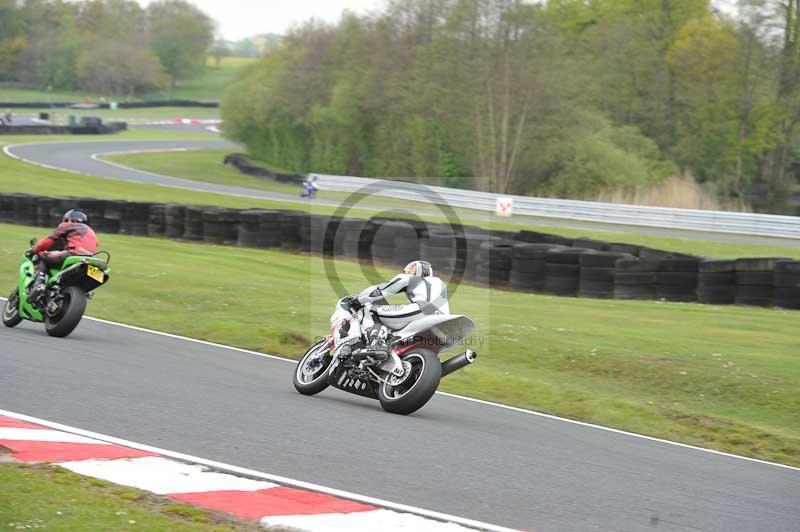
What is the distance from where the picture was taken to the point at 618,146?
157 ft

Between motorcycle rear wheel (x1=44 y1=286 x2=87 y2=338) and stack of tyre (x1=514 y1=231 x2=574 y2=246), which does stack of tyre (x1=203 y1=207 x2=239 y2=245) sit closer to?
stack of tyre (x1=514 y1=231 x2=574 y2=246)

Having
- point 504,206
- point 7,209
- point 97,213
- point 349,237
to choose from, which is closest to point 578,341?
point 349,237

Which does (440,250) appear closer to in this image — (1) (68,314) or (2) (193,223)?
(2) (193,223)

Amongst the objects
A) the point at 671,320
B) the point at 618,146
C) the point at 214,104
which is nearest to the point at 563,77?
the point at 618,146

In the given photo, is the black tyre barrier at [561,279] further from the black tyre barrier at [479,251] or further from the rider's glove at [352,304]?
the rider's glove at [352,304]

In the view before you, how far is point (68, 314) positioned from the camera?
37.1 ft

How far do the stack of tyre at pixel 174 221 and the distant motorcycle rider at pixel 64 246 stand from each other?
1169 cm

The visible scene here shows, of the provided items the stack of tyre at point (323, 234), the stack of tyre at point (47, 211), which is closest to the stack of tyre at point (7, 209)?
the stack of tyre at point (47, 211)

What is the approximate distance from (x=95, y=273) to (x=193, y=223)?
12.1m

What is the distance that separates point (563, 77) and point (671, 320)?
27.9m

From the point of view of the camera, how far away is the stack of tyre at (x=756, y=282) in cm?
1627

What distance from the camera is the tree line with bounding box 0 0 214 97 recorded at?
4131 inches

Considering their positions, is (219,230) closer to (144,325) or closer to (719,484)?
(144,325)

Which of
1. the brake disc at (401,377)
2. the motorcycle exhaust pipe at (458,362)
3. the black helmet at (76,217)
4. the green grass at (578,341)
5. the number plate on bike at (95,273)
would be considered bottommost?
the green grass at (578,341)
